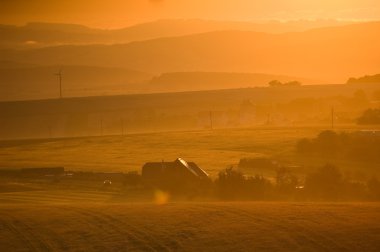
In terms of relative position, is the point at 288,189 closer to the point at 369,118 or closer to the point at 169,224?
the point at 169,224

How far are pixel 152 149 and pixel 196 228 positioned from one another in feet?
96.7

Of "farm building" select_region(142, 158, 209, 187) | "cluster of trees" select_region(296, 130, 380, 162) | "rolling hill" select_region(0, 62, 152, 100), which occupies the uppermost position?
"rolling hill" select_region(0, 62, 152, 100)

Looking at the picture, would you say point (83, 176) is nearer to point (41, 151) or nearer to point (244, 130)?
point (41, 151)

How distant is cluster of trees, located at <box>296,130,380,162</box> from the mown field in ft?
3.54

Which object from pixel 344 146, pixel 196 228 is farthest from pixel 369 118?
pixel 196 228

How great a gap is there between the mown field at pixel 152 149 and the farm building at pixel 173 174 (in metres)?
1.96

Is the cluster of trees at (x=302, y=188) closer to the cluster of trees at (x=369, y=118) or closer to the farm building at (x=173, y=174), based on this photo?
the farm building at (x=173, y=174)

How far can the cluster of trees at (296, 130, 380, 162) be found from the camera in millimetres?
37219

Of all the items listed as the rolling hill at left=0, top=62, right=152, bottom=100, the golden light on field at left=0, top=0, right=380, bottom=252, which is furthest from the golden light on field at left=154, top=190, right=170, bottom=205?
the rolling hill at left=0, top=62, right=152, bottom=100

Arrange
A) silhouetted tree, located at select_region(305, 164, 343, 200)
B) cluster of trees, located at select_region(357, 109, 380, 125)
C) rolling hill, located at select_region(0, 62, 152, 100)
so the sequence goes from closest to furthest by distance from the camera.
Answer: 1. silhouetted tree, located at select_region(305, 164, 343, 200)
2. cluster of trees, located at select_region(357, 109, 380, 125)
3. rolling hill, located at select_region(0, 62, 152, 100)

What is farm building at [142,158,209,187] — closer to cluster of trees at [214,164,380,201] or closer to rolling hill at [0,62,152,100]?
cluster of trees at [214,164,380,201]

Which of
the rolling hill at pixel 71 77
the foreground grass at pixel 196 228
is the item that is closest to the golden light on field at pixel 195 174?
the foreground grass at pixel 196 228

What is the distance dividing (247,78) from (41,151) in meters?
120

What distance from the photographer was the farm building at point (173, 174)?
2875 centimetres
